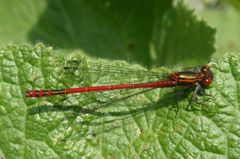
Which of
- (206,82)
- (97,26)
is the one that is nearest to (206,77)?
(206,82)

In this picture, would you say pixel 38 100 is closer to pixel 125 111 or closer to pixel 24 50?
pixel 24 50

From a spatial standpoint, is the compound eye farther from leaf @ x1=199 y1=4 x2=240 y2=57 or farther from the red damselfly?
leaf @ x1=199 y1=4 x2=240 y2=57

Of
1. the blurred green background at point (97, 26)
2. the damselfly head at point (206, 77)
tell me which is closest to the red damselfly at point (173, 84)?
the damselfly head at point (206, 77)

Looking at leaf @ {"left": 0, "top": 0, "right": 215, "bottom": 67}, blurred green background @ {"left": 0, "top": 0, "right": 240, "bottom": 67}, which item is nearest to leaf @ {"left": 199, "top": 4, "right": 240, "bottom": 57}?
blurred green background @ {"left": 0, "top": 0, "right": 240, "bottom": 67}

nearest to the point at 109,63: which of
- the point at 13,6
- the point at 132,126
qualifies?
the point at 132,126

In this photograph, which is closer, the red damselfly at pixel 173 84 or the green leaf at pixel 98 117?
the green leaf at pixel 98 117

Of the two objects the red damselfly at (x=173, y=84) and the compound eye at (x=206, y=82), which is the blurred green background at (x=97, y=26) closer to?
the red damselfly at (x=173, y=84)

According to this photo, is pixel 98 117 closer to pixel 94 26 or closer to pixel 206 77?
pixel 206 77
